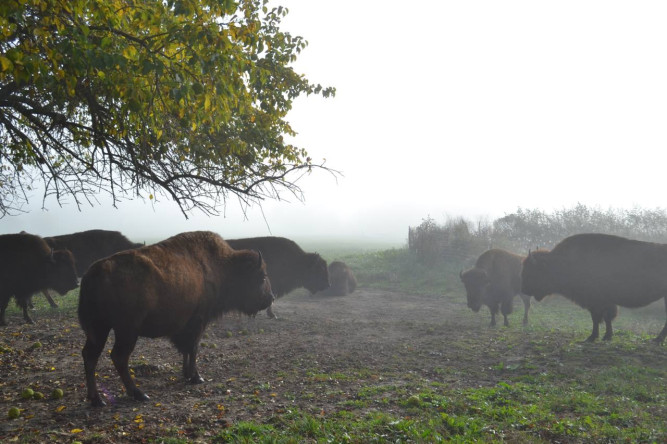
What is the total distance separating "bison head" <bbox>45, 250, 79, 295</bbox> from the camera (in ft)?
36.0

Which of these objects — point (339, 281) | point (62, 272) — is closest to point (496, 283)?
point (339, 281)

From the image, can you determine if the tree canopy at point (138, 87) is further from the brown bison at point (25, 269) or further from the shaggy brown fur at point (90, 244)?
the shaggy brown fur at point (90, 244)

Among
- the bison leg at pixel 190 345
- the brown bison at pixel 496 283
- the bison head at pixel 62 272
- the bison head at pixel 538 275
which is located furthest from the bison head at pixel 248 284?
the brown bison at pixel 496 283

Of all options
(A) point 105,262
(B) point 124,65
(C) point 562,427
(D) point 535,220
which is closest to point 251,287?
(A) point 105,262

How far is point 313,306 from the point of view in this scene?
1470cm

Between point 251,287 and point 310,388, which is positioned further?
point 251,287

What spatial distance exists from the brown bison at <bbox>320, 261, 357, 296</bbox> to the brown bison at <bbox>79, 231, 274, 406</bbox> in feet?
31.7

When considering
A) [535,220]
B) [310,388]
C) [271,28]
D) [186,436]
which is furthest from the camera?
[535,220]

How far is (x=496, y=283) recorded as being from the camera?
12.7 meters

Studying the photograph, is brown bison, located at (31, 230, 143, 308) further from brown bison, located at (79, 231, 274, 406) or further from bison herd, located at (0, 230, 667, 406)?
brown bison, located at (79, 231, 274, 406)

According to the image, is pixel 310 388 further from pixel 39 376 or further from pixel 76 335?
pixel 76 335

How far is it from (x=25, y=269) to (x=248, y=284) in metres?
6.32

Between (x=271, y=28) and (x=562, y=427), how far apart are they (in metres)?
9.63

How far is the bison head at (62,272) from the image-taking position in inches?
432
